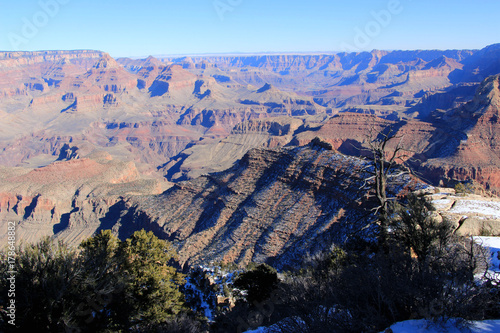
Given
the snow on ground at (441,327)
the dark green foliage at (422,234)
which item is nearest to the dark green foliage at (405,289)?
the dark green foliage at (422,234)

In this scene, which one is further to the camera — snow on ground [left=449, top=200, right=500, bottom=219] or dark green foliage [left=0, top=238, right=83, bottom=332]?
snow on ground [left=449, top=200, right=500, bottom=219]

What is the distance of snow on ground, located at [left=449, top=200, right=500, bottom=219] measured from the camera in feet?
65.3

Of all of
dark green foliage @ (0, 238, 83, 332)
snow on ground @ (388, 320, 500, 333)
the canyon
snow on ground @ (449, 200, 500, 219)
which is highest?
snow on ground @ (388, 320, 500, 333)

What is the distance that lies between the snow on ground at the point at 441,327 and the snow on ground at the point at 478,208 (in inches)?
483

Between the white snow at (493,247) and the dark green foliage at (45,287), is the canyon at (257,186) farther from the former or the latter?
the dark green foliage at (45,287)

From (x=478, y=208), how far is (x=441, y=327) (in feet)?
49.7

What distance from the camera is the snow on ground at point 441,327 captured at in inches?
350

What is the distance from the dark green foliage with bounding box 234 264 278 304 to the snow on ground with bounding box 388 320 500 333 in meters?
13.3

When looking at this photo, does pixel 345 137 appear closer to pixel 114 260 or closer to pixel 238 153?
pixel 238 153

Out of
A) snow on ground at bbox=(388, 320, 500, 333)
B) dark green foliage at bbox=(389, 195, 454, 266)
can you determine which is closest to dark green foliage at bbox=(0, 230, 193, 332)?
dark green foliage at bbox=(389, 195, 454, 266)

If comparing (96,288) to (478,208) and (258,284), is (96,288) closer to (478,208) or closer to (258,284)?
(258,284)

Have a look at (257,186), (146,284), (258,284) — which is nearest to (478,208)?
(258,284)

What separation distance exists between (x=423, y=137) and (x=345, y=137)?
23858 mm

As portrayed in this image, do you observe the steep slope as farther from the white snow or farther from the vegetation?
the vegetation
